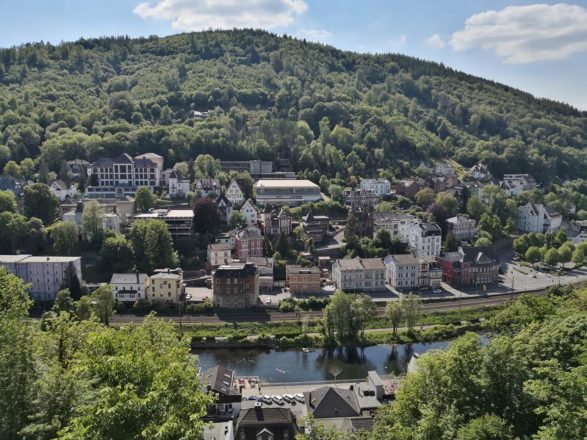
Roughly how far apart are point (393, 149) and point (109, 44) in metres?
56.9

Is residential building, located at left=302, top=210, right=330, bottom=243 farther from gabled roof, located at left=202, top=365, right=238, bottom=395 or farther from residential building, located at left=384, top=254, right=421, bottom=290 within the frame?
gabled roof, located at left=202, top=365, right=238, bottom=395

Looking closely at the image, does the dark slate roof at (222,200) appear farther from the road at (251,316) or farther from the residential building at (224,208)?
the road at (251,316)

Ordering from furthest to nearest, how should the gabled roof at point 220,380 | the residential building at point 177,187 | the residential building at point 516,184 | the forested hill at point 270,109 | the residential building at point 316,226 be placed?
the residential building at point 516,184 < the forested hill at point 270,109 < the residential building at point 177,187 < the residential building at point 316,226 < the gabled roof at point 220,380

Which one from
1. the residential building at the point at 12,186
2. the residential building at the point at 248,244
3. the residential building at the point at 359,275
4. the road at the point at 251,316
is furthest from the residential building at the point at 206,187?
the road at the point at 251,316

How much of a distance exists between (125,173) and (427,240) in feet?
83.0

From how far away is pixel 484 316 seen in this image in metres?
30.0

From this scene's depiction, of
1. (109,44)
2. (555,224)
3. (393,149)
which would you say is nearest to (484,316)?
(555,224)

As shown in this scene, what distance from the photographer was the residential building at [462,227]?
4316 cm

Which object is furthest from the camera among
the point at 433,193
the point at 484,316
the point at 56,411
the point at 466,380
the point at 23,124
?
the point at 23,124

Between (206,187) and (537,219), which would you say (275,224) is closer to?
(206,187)

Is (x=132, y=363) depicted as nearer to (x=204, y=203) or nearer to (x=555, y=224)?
(x=204, y=203)

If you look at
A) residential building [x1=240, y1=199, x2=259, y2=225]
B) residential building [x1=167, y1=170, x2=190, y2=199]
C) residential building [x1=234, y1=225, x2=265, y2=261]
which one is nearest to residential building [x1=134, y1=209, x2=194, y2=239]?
residential building [x1=234, y1=225, x2=265, y2=261]

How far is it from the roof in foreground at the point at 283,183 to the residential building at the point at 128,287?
17886mm

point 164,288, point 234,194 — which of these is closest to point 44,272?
point 164,288
